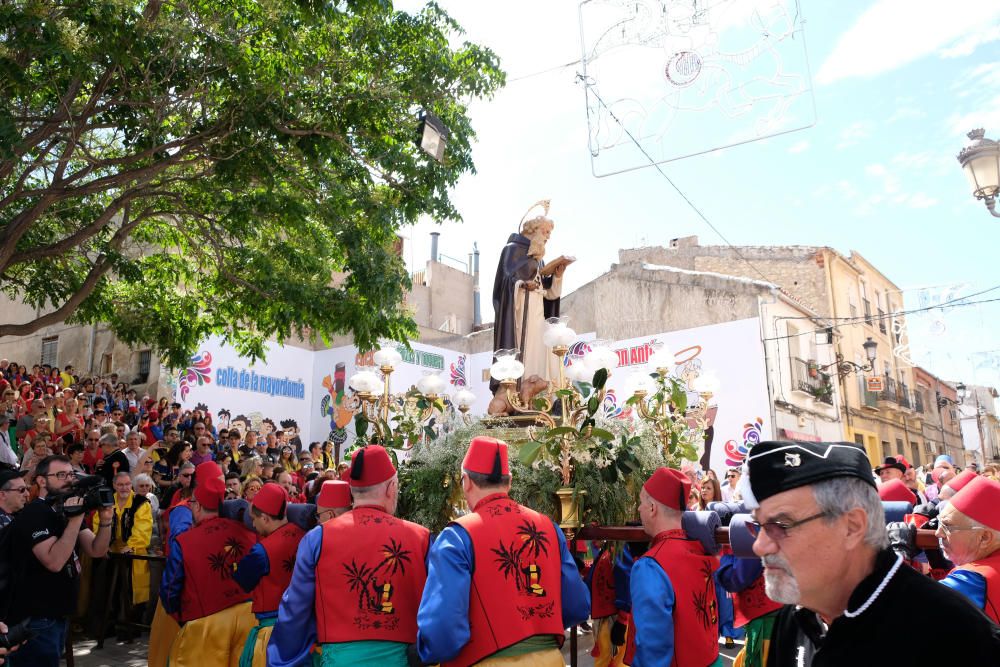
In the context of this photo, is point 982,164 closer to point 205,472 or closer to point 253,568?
point 253,568

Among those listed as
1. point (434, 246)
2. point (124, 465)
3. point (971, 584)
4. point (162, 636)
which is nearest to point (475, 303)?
point (434, 246)

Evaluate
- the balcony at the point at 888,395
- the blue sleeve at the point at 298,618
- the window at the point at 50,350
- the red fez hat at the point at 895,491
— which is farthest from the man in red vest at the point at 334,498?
the balcony at the point at 888,395

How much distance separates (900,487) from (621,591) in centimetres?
177

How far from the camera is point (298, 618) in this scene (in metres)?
3.91

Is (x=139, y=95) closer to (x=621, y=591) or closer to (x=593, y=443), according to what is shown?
(x=593, y=443)

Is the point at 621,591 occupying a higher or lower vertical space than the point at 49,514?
lower

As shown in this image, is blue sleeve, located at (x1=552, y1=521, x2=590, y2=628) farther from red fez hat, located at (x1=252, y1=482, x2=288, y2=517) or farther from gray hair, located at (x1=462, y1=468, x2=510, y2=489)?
red fez hat, located at (x1=252, y1=482, x2=288, y2=517)

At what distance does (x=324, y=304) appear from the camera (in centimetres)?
960

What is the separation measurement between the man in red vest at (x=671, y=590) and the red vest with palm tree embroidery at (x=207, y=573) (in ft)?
10.3

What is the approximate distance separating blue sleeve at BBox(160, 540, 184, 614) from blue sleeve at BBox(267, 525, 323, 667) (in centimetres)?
190

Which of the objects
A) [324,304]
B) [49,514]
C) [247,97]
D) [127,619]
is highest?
[247,97]

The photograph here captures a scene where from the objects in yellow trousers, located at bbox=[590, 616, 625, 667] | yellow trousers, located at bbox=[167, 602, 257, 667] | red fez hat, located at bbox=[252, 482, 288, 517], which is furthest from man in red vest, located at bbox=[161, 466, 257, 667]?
yellow trousers, located at bbox=[590, 616, 625, 667]

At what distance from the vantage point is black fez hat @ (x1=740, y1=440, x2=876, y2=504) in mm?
1794

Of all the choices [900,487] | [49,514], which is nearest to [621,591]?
[900,487]
